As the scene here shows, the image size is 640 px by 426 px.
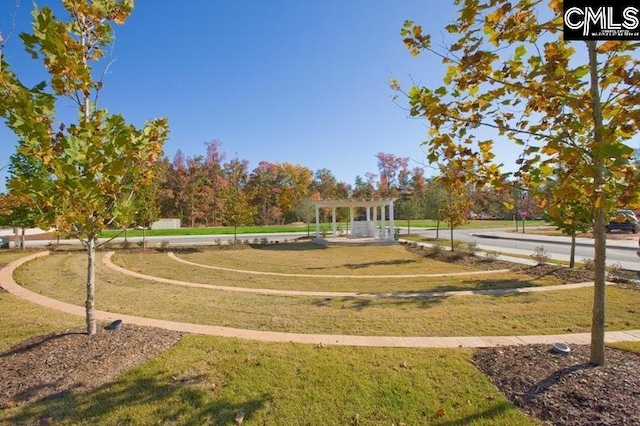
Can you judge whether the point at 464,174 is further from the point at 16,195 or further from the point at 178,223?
the point at 178,223

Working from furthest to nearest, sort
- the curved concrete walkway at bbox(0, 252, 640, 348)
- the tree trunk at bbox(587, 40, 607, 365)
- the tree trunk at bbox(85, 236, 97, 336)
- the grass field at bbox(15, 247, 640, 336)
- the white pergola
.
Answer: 1. the white pergola
2. the grass field at bbox(15, 247, 640, 336)
3. the curved concrete walkway at bbox(0, 252, 640, 348)
4. the tree trunk at bbox(85, 236, 97, 336)
5. the tree trunk at bbox(587, 40, 607, 365)

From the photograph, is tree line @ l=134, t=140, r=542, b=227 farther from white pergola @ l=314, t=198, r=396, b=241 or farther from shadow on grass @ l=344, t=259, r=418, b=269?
shadow on grass @ l=344, t=259, r=418, b=269

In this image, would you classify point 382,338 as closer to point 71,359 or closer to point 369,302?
point 369,302

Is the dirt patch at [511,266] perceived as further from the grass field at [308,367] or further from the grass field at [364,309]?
the grass field at [308,367]

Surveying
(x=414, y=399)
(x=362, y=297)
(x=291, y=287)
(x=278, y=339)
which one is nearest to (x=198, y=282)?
(x=291, y=287)

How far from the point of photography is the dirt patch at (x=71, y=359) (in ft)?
12.0

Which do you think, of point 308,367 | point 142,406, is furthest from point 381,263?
point 142,406

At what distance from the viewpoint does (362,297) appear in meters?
8.40

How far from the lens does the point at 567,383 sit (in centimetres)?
355

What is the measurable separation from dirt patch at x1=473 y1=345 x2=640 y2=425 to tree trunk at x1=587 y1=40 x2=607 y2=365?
A: 29cm

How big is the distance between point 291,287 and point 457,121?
709cm

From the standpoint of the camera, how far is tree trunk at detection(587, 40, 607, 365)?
117 inches

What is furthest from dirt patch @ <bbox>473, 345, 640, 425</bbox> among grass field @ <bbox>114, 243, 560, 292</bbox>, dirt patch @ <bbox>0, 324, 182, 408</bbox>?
grass field @ <bbox>114, 243, 560, 292</bbox>

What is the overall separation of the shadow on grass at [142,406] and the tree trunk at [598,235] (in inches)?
144
